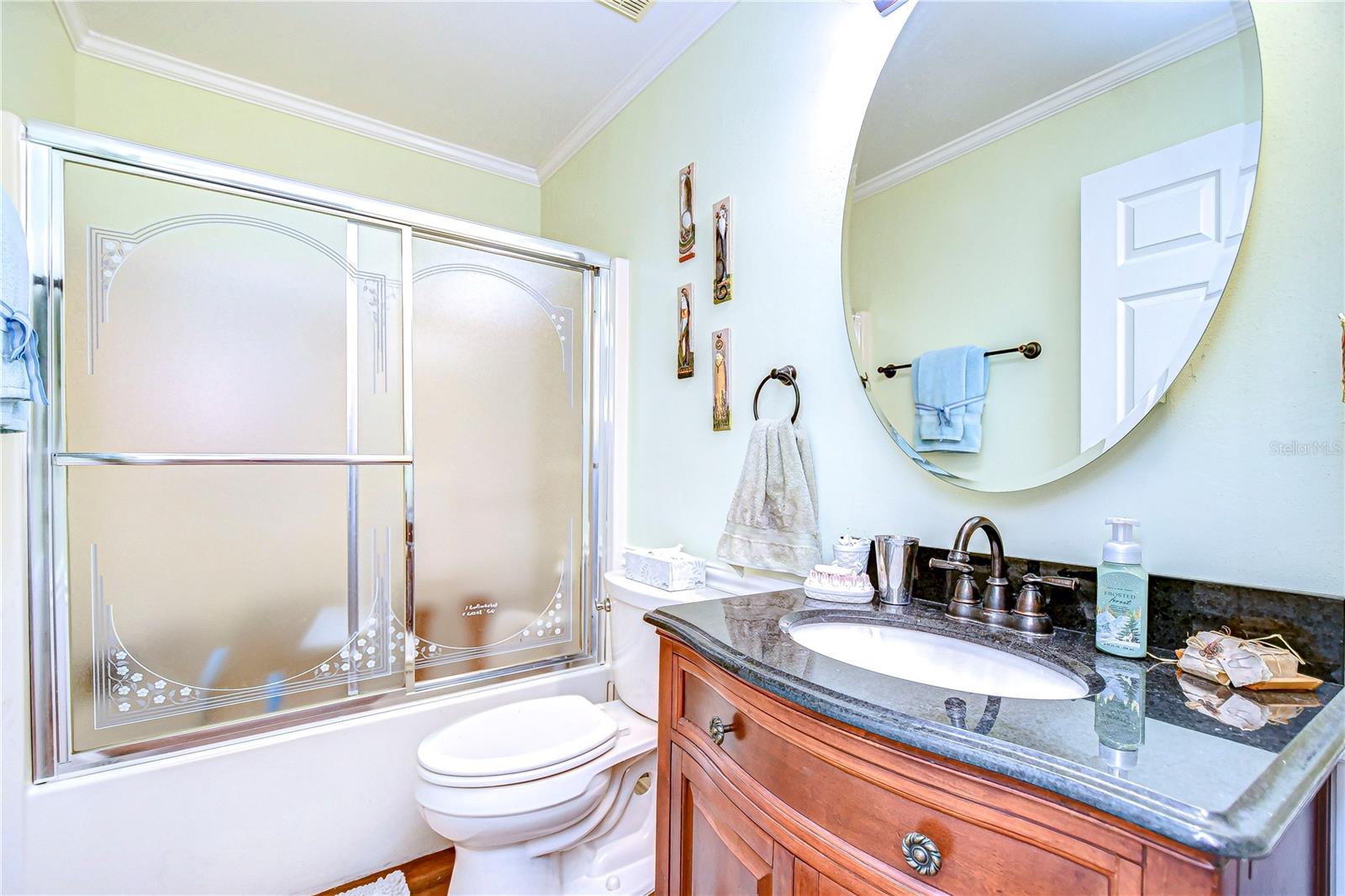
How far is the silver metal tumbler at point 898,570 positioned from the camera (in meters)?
1.13

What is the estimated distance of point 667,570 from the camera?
5.35 ft

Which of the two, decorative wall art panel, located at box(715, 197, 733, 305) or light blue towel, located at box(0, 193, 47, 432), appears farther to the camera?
decorative wall art panel, located at box(715, 197, 733, 305)

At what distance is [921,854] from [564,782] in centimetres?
101

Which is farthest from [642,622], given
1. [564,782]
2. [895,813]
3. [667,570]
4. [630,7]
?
[630,7]

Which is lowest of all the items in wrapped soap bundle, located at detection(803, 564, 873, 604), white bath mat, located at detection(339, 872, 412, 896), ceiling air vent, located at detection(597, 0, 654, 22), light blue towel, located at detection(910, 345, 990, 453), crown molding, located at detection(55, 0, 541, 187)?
white bath mat, located at detection(339, 872, 412, 896)

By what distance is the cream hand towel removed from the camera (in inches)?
54.2

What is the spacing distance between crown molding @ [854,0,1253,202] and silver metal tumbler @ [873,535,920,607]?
73 centimetres

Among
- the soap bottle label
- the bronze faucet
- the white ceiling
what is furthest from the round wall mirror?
the white ceiling

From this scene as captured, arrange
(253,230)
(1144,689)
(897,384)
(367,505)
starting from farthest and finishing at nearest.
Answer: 1. (367,505)
2. (253,230)
3. (897,384)
4. (1144,689)

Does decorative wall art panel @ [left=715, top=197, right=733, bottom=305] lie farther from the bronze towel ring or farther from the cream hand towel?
the cream hand towel

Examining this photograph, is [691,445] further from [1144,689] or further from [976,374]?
[1144,689]

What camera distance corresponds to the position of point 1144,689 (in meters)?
0.68

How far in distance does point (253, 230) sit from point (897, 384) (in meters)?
1.71

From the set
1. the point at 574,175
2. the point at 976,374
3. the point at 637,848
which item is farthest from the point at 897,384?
the point at 574,175
